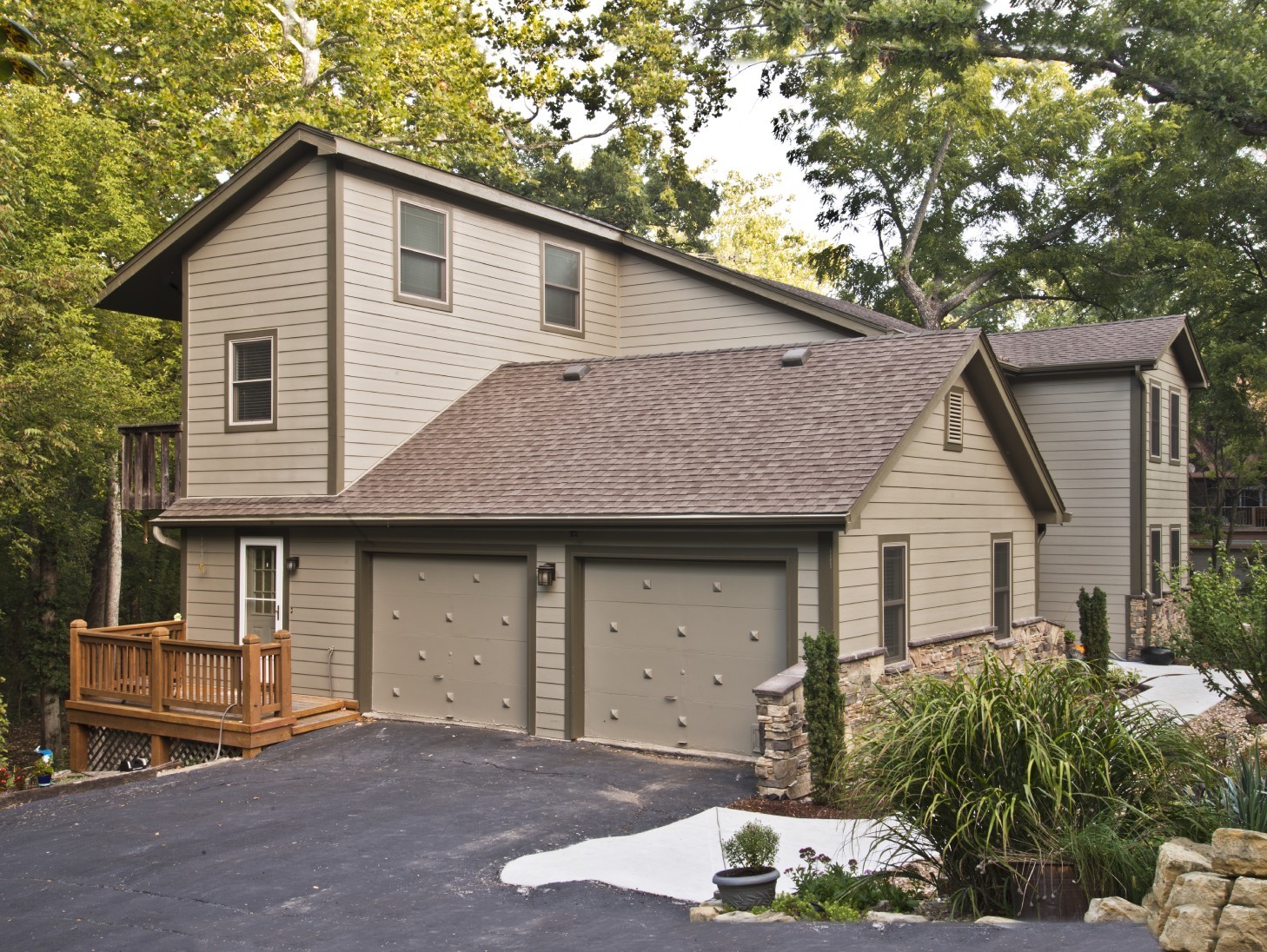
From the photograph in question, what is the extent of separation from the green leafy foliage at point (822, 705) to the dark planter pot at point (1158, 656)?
37.5ft

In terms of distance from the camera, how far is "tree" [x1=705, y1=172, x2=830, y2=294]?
4781cm

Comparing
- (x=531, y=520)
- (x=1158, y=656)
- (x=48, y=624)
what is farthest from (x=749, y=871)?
(x=48, y=624)

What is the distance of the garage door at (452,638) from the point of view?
13.5 metres

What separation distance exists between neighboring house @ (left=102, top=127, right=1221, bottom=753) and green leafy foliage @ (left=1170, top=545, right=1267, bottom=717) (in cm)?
266

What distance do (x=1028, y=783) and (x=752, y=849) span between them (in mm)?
1782

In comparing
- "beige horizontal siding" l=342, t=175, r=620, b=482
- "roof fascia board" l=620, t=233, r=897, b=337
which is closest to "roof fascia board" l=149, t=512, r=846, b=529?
"beige horizontal siding" l=342, t=175, r=620, b=482

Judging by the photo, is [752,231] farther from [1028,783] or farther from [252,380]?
[1028,783]

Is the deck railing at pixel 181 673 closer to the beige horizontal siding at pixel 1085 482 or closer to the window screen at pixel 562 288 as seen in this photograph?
the window screen at pixel 562 288

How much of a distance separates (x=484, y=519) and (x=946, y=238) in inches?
1031

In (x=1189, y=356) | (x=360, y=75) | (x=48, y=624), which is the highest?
(x=360, y=75)

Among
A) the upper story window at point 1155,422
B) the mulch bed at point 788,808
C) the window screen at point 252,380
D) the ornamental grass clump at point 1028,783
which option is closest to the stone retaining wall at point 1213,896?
the ornamental grass clump at point 1028,783

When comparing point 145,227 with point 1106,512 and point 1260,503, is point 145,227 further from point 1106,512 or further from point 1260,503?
point 1260,503

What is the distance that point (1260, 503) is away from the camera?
43.4 meters

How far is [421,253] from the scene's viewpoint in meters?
A: 15.9
